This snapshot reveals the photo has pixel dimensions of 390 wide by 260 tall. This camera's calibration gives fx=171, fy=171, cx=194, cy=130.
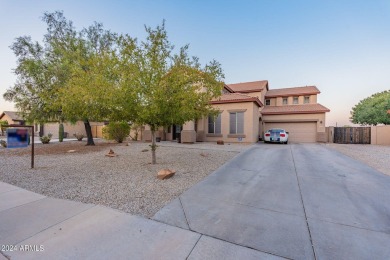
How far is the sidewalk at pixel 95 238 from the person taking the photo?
2256 millimetres

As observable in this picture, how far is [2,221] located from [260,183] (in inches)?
228

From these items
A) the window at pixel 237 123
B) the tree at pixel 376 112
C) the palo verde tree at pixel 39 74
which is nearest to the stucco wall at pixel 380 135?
Answer: the window at pixel 237 123

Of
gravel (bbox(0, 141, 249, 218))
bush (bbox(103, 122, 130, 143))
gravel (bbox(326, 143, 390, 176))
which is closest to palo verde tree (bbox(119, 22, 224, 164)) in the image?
gravel (bbox(0, 141, 249, 218))

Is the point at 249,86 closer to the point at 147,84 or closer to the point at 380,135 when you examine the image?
the point at 380,135

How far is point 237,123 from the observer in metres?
16.3

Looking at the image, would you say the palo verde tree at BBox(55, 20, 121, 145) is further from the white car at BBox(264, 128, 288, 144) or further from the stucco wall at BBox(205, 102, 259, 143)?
the white car at BBox(264, 128, 288, 144)

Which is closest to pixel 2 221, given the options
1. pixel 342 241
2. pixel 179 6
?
pixel 342 241

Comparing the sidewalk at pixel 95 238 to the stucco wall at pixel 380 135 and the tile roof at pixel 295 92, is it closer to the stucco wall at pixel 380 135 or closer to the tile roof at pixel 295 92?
the stucco wall at pixel 380 135

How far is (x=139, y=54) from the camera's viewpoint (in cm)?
634

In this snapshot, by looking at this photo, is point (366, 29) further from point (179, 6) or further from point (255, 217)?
point (255, 217)

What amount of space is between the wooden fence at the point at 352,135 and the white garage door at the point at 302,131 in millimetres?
2432

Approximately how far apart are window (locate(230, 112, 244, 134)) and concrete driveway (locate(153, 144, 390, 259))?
415 inches

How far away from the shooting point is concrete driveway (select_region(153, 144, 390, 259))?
243 centimetres

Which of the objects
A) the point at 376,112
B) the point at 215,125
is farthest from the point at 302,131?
the point at 376,112
